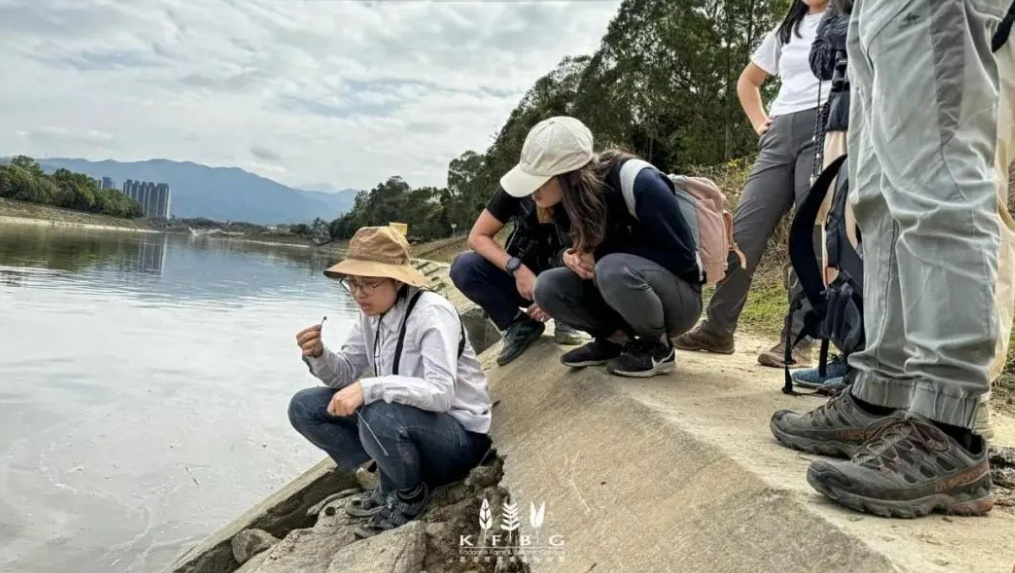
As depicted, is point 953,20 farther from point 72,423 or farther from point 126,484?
point 72,423

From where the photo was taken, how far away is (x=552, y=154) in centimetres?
277

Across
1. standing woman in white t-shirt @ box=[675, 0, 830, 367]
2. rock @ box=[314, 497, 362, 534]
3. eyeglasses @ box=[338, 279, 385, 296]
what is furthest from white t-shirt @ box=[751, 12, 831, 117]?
rock @ box=[314, 497, 362, 534]

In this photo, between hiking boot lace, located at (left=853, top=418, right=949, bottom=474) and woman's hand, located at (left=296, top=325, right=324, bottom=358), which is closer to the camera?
hiking boot lace, located at (left=853, top=418, right=949, bottom=474)

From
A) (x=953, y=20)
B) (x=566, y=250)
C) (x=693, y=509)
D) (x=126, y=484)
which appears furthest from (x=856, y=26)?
(x=126, y=484)

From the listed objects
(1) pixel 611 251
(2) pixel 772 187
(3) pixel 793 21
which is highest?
(3) pixel 793 21

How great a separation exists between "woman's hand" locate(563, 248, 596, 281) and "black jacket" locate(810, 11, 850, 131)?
999 millimetres

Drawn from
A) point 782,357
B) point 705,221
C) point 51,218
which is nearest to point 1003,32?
point 705,221

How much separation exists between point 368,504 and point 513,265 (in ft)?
4.12

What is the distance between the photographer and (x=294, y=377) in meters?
7.97

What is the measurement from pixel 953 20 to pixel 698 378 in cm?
180

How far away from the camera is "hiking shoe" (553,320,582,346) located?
3.71 meters

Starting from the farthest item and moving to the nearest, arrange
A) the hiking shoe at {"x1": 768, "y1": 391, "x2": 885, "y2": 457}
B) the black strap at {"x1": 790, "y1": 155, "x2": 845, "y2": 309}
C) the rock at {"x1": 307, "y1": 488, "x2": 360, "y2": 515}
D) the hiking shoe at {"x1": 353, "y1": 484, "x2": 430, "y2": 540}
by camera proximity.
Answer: the rock at {"x1": 307, "y1": 488, "x2": 360, "y2": 515}, the hiking shoe at {"x1": 353, "y1": 484, "x2": 430, "y2": 540}, the black strap at {"x1": 790, "y1": 155, "x2": 845, "y2": 309}, the hiking shoe at {"x1": 768, "y1": 391, "x2": 885, "y2": 457}

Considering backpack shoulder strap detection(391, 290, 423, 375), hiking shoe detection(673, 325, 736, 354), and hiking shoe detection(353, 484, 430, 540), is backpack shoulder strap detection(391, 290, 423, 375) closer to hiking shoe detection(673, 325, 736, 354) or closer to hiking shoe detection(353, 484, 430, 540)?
hiking shoe detection(353, 484, 430, 540)

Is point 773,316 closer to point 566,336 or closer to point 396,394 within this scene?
point 566,336
